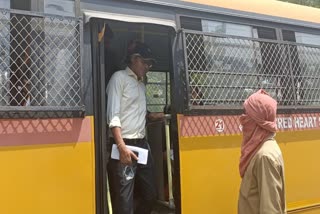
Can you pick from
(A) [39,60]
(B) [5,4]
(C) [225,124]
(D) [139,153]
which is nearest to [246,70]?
(C) [225,124]

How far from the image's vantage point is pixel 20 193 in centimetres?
310

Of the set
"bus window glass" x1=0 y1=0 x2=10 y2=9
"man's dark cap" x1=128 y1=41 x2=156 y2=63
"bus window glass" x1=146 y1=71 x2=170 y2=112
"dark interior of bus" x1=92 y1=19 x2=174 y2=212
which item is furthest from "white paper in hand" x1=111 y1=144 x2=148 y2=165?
"bus window glass" x1=146 y1=71 x2=170 y2=112

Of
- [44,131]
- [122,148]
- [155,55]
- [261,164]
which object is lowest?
[261,164]

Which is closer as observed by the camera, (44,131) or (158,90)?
(44,131)

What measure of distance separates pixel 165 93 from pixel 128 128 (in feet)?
5.90

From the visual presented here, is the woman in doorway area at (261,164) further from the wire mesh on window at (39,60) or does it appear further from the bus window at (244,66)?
the wire mesh on window at (39,60)

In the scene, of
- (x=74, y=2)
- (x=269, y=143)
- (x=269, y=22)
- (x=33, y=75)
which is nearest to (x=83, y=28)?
(x=74, y=2)

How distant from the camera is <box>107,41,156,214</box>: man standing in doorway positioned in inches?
146

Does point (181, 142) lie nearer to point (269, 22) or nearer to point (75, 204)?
Result: point (75, 204)

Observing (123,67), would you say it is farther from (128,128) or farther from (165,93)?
(165,93)

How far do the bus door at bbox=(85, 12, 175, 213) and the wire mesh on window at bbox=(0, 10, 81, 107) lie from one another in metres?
0.20

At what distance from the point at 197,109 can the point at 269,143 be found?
35.0 inches

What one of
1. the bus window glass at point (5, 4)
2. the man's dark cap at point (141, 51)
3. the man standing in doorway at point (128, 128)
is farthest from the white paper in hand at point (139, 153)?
the bus window glass at point (5, 4)

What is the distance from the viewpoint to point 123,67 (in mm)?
4273
